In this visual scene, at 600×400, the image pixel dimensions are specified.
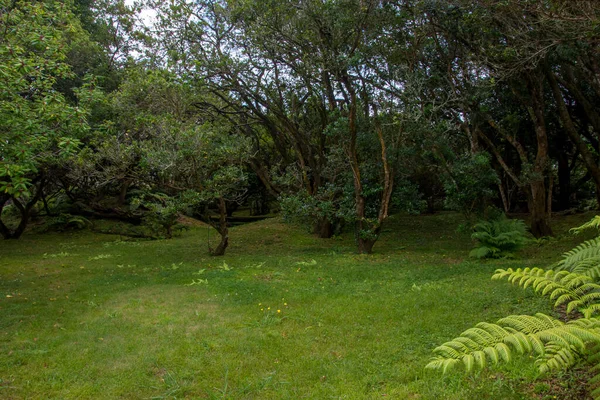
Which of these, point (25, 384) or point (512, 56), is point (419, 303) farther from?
point (512, 56)

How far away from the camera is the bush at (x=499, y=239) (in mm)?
10062

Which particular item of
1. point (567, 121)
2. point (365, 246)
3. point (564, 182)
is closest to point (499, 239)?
point (365, 246)

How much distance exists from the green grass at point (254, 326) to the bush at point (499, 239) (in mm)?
529

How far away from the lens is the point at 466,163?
1137cm

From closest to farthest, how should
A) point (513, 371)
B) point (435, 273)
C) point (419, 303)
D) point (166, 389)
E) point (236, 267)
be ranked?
point (513, 371)
point (166, 389)
point (419, 303)
point (435, 273)
point (236, 267)

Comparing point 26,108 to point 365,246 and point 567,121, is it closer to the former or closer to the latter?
point 365,246

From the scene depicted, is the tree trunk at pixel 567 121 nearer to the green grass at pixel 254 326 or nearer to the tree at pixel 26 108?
the green grass at pixel 254 326

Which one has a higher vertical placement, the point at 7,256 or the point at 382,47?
the point at 382,47

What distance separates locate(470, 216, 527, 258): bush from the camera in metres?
10.1

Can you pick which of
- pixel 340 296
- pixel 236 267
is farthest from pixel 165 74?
pixel 340 296

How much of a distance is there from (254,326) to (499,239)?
695cm

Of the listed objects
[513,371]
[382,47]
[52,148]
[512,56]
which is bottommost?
[513,371]

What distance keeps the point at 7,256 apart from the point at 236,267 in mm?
8854

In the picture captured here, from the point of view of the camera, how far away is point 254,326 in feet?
19.2
